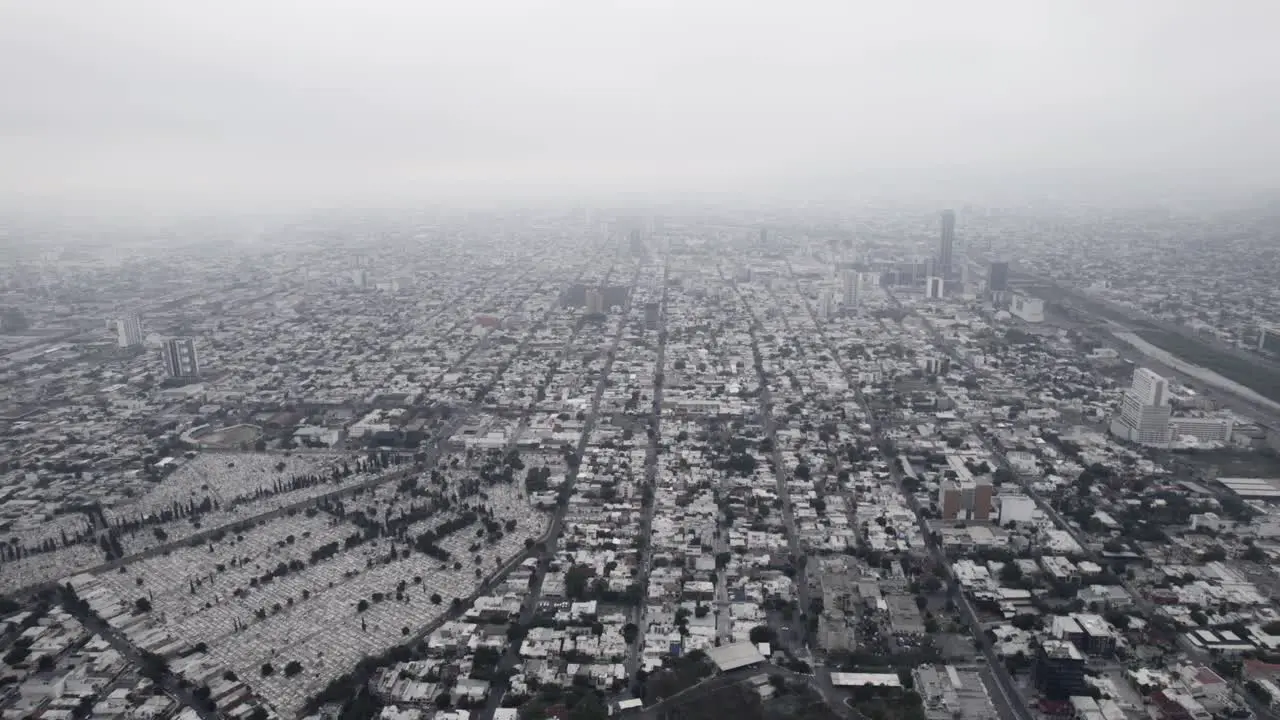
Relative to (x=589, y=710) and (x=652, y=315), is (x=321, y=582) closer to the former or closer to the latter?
(x=589, y=710)

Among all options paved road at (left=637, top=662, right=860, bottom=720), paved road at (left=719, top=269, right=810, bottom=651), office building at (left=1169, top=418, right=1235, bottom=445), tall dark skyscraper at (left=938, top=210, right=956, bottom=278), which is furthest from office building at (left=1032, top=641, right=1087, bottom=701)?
tall dark skyscraper at (left=938, top=210, right=956, bottom=278)

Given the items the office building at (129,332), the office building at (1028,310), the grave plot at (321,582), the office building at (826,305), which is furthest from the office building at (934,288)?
A: the office building at (129,332)

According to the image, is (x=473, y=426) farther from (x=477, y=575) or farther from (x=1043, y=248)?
(x=1043, y=248)

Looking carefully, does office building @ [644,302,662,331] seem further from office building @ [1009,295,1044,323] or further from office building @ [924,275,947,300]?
office building @ [1009,295,1044,323]

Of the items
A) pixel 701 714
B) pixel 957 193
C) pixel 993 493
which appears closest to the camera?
pixel 701 714

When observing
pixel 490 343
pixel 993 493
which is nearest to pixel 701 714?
pixel 993 493

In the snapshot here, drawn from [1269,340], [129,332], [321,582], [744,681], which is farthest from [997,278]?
[129,332]

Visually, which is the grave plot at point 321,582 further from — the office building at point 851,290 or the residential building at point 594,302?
the office building at point 851,290
